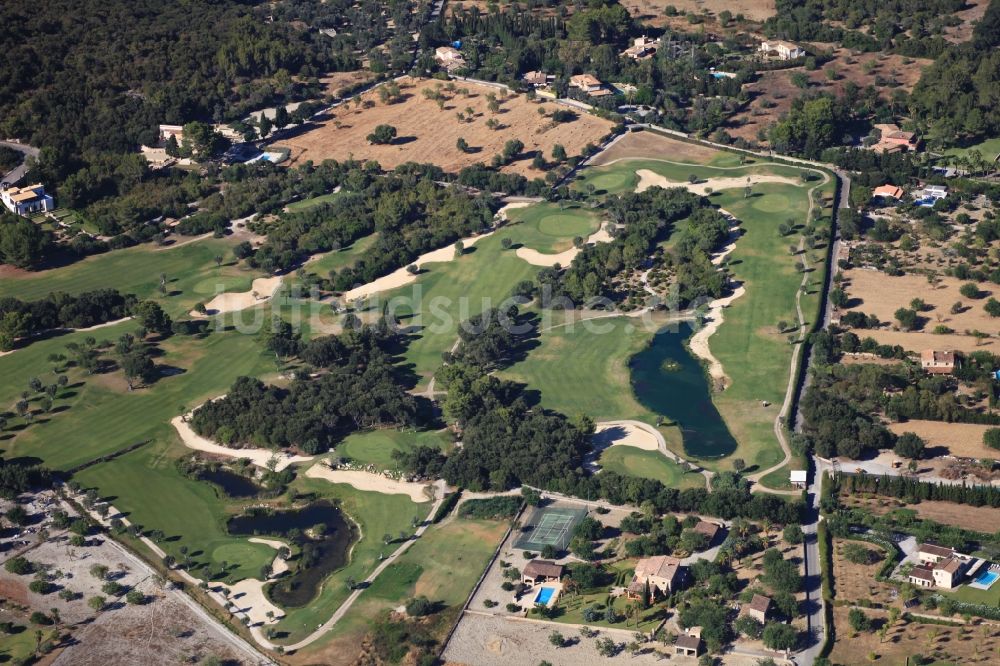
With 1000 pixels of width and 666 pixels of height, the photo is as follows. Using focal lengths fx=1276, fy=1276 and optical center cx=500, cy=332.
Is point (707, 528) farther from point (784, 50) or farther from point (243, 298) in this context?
point (784, 50)

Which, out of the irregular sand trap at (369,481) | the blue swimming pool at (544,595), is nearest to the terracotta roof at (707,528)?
the blue swimming pool at (544,595)

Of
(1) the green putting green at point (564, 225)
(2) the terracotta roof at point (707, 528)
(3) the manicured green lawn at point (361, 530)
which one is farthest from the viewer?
(1) the green putting green at point (564, 225)

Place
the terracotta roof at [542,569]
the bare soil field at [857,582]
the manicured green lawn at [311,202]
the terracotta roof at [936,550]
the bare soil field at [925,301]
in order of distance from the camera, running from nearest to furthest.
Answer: the bare soil field at [857,582] < the terracotta roof at [936,550] < the terracotta roof at [542,569] < the bare soil field at [925,301] < the manicured green lawn at [311,202]

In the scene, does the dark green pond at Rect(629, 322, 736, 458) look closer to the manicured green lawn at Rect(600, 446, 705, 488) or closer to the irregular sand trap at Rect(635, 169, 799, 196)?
the manicured green lawn at Rect(600, 446, 705, 488)

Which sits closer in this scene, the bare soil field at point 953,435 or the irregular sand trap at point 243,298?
the bare soil field at point 953,435

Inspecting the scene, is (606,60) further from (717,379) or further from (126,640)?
(126,640)

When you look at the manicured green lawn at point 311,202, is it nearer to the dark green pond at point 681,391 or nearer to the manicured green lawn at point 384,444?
the manicured green lawn at point 384,444

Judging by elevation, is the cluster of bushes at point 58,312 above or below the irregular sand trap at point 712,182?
below
